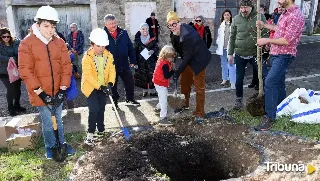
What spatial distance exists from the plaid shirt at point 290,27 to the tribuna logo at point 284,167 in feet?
6.55

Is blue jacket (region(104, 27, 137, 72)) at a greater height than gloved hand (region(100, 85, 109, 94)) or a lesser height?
greater

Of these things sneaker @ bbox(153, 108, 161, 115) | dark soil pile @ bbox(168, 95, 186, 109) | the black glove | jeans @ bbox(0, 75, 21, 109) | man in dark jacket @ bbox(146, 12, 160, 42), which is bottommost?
sneaker @ bbox(153, 108, 161, 115)

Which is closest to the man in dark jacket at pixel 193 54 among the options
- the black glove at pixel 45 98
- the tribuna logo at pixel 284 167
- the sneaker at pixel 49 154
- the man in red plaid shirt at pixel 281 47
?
the man in red plaid shirt at pixel 281 47

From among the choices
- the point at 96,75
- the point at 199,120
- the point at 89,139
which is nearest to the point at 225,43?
the point at 199,120

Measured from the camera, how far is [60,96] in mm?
5121

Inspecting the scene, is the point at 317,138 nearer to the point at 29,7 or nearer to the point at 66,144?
the point at 66,144

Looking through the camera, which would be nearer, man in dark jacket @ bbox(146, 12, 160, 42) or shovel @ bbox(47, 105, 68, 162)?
shovel @ bbox(47, 105, 68, 162)

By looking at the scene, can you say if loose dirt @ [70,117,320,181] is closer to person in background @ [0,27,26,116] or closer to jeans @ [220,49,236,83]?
jeans @ [220,49,236,83]

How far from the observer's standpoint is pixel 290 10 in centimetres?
555

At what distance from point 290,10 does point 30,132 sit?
184 inches

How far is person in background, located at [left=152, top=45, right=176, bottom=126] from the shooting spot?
20.5 feet

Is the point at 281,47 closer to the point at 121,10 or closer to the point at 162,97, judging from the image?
the point at 162,97

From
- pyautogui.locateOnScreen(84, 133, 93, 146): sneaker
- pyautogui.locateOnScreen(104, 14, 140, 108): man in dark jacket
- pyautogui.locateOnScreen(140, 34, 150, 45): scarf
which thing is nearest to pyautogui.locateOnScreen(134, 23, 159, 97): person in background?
pyautogui.locateOnScreen(140, 34, 150, 45): scarf

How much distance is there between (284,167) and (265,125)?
1457mm
